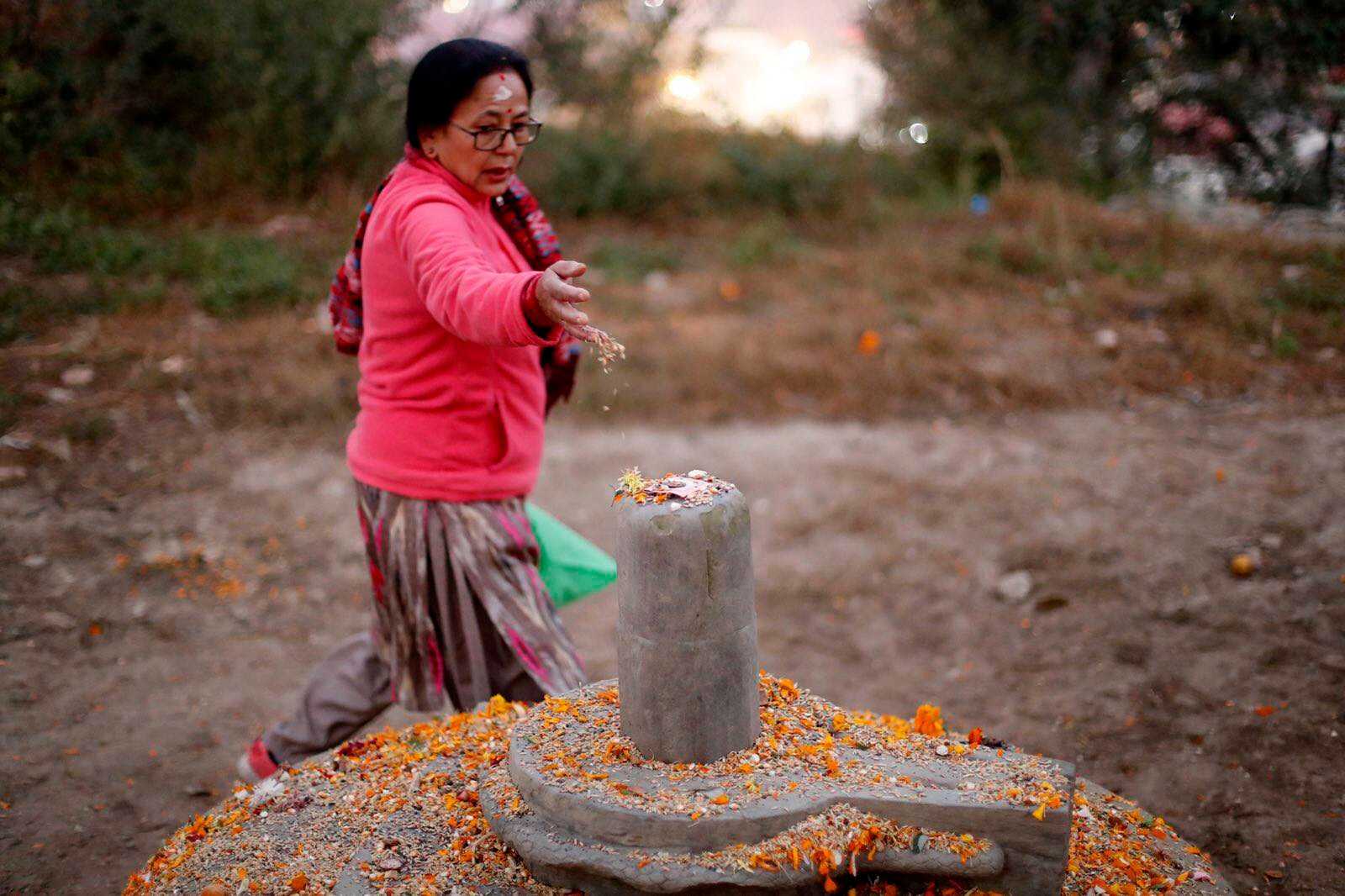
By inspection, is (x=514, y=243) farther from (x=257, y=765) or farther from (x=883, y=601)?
(x=883, y=601)

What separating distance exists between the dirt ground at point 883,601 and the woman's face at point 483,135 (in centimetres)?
196

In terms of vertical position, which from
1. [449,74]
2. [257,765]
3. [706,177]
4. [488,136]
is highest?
[706,177]

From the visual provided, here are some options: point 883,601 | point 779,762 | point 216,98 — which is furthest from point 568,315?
point 216,98

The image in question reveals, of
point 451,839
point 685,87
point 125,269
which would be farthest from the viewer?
point 685,87

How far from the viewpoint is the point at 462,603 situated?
2379mm

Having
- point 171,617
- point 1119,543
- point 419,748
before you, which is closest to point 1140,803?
point 1119,543

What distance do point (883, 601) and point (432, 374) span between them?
7.87 feet

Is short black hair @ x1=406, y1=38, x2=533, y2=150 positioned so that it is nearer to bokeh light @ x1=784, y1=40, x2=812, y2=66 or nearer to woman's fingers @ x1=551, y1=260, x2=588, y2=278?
woman's fingers @ x1=551, y1=260, x2=588, y2=278

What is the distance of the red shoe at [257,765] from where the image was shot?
Answer: 2.65 meters

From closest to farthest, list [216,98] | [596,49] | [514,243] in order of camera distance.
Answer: [514,243]
[216,98]
[596,49]

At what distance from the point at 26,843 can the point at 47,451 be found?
2609 mm

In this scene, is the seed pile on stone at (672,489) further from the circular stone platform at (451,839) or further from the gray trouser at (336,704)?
the gray trouser at (336,704)

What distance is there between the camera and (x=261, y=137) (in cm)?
718

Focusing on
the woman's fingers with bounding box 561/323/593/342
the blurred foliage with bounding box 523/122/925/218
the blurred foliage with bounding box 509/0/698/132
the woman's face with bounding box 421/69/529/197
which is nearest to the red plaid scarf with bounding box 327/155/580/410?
the woman's face with bounding box 421/69/529/197
